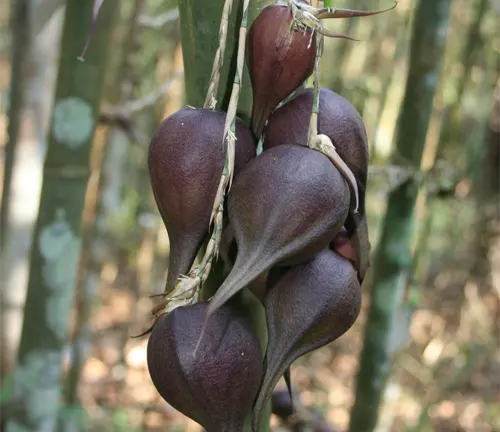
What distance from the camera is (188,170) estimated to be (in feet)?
1.11

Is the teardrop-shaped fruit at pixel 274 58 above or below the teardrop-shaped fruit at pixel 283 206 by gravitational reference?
above

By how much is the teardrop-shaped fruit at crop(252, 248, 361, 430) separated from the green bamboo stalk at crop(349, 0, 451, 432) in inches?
16.8

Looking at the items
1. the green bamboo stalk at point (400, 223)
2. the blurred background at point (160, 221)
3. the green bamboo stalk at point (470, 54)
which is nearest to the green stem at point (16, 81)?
the blurred background at point (160, 221)

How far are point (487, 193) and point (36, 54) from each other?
1.98m

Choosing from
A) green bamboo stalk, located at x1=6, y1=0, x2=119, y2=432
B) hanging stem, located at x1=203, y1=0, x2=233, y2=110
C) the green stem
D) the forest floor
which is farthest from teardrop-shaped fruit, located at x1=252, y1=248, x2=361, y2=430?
the forest floor

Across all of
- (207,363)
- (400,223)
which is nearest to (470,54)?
(400,223)

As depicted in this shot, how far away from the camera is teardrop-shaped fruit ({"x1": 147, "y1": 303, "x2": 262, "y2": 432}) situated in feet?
1.05

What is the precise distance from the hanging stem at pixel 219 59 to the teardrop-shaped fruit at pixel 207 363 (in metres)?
0.11

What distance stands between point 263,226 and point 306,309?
0.05 m

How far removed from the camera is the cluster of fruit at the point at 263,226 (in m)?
0.32

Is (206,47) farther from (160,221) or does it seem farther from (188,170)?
(160,221)

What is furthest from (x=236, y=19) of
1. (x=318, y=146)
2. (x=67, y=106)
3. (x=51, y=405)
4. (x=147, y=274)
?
(x=147, y=274)

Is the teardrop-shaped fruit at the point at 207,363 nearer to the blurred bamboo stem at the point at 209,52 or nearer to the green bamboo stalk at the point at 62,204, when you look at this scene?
the blurred bamboo stem at the point at 209,52

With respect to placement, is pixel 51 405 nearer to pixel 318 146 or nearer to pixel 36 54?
pixel 318 146
